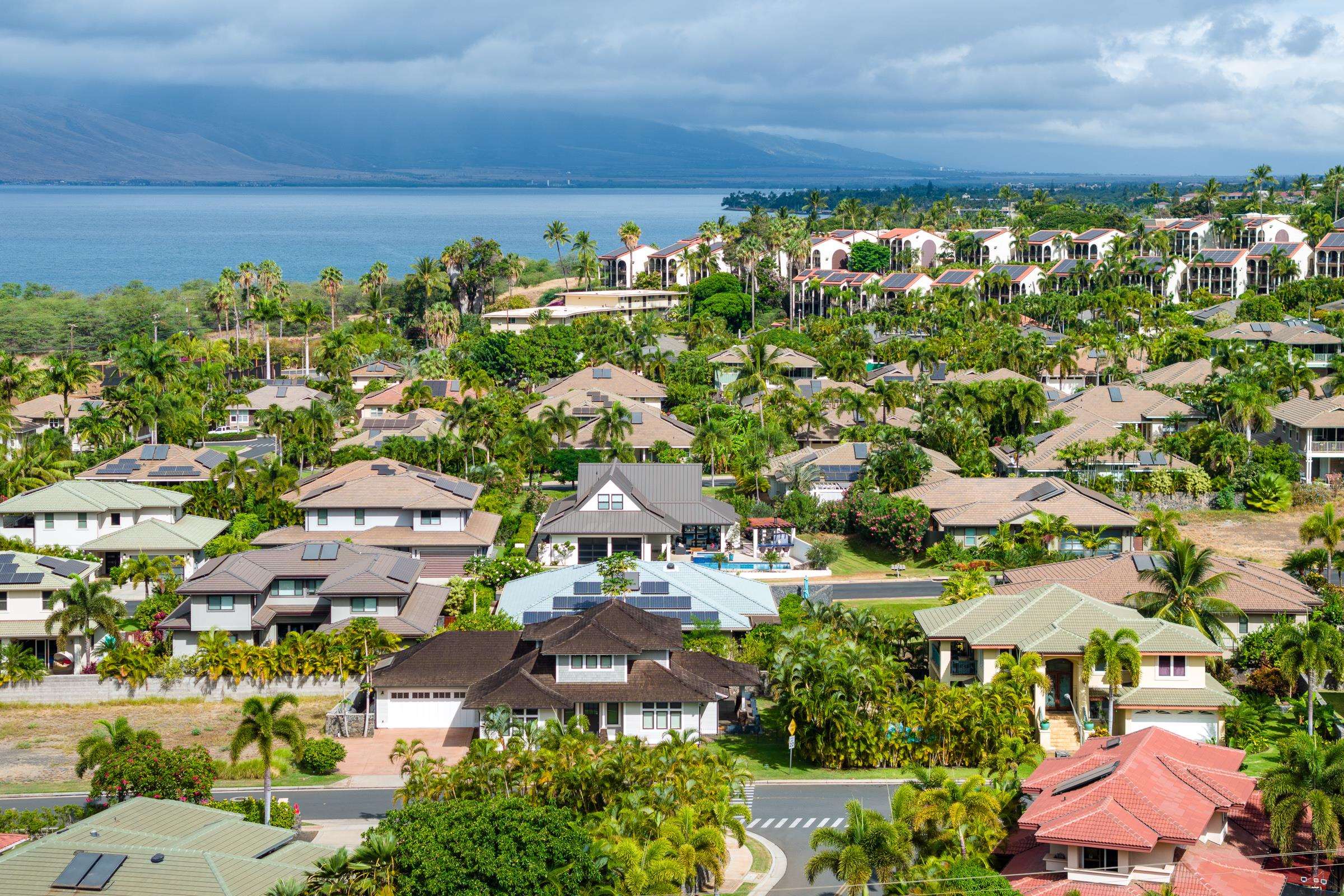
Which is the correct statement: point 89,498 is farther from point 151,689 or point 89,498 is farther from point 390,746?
point 390,746

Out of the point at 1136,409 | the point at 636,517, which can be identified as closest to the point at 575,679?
the point at 636,517

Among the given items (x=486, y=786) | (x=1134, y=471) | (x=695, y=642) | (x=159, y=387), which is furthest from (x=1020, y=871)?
(x=159, y=387)

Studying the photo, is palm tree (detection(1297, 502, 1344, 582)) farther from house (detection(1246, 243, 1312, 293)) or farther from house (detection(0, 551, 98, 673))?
house (detection(1246, 243, 1312, 293))

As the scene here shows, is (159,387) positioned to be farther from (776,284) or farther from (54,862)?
(776,284)

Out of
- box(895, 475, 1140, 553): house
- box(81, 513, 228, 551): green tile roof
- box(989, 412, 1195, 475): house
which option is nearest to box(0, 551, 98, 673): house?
box(81, 513, 228, 551): green tile roof

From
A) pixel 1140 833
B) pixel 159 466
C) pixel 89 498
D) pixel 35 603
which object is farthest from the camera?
pixel 159 466
